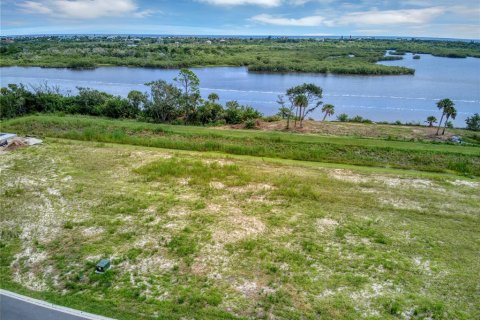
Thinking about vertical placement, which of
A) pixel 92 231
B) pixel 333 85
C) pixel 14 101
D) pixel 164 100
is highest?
pixel 164 100

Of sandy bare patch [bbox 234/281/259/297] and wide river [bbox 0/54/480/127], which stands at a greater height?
sandy bare patch [bbox 234/281/259/297]

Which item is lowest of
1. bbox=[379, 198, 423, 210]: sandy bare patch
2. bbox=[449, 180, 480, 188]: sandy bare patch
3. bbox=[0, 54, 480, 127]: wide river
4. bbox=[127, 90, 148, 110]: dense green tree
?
bbox=[0, 54, 480, 127]: wide river

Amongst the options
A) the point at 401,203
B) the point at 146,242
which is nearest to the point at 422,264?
the point at 401,203

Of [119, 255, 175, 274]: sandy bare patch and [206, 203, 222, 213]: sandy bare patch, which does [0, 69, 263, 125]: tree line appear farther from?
[119, 255, 175, 274]: sandy bare patch

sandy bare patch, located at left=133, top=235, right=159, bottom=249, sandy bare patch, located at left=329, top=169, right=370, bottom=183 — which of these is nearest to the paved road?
sandy bare patch, located at left=133, top=235, right=159, bottom=249

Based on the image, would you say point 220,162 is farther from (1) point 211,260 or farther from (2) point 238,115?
(2) point 238,115

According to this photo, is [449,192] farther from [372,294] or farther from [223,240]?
[223,240]
